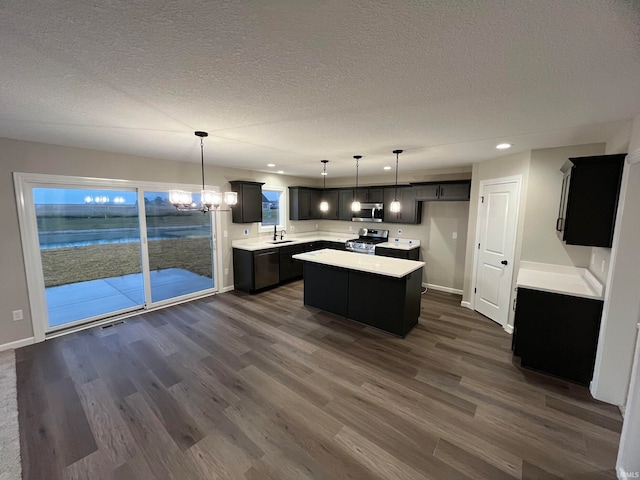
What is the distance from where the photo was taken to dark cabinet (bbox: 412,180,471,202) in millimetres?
4742

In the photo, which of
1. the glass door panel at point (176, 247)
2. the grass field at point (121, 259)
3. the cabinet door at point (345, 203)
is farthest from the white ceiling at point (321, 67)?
→ the cabinet door at point (345, 203)

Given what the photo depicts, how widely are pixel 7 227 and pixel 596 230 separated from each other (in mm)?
6314

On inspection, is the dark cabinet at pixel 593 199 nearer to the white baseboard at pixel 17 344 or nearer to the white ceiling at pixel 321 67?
the white ceiling at pixel 321 67

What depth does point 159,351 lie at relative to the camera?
310 cm

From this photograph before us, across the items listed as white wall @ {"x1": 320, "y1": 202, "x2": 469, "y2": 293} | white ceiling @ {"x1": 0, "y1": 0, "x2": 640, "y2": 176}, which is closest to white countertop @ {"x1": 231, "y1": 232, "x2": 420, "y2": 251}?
white wall @ {"x1": 320, "y1": 202, "x2": 469, "y2": 293}

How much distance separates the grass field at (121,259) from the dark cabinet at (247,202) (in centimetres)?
79

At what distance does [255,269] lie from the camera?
5.07 m

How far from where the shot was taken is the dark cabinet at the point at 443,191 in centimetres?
474

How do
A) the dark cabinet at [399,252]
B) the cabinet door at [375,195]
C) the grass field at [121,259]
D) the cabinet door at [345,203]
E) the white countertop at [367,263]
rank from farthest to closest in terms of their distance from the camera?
the cabinet door at [345,203] < the cabinet door at [375,195] < the dark cabinet at [399,252] < the grass field at [121,259] < the white countertop at [367,263]

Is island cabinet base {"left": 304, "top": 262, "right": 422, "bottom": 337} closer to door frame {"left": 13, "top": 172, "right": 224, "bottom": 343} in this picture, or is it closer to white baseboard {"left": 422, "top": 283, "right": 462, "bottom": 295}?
white baseboard {"left": 422, "top": 283, "right": 462, "bottom": 295}

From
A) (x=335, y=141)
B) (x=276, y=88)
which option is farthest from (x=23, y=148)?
(x=335, y=141)

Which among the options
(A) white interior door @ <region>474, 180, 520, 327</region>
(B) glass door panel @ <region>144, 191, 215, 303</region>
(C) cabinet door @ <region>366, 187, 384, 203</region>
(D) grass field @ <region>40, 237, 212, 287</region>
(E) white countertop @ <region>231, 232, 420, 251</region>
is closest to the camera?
(A) white interior door @ <region>474, 180, 520, 327</region>

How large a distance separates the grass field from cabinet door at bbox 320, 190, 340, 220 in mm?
3083

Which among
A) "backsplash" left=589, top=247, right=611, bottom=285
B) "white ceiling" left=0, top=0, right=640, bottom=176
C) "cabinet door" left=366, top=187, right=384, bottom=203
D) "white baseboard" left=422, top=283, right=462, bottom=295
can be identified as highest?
"white ceiling" left=0, top=0, right=640, bottom=176
